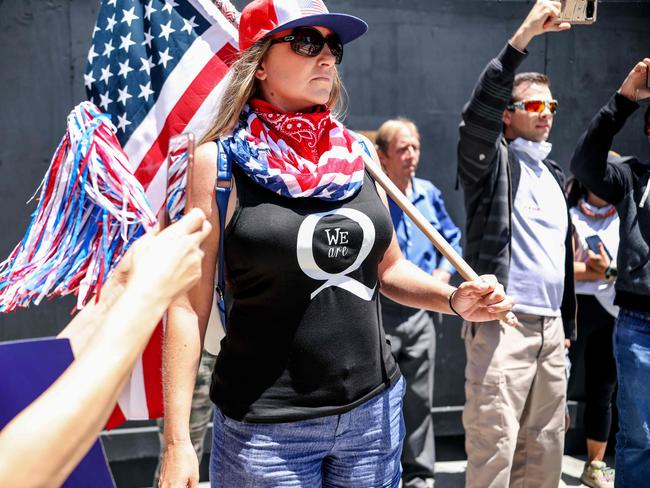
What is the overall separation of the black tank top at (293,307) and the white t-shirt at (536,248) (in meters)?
1.73

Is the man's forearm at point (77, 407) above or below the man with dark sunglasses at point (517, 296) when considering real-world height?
above

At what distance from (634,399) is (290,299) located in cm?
204

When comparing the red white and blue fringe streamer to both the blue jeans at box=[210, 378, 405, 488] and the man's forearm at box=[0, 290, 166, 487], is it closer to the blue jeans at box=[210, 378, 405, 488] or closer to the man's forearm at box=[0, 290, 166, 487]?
the blue jeans at box=[210, 378, 405, 488]

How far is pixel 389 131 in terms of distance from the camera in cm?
455

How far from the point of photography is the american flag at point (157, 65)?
3.04m

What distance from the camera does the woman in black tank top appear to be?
6.31 ft

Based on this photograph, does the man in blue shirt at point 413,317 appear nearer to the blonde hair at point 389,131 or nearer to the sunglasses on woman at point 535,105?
the blonde hair at point 389,131

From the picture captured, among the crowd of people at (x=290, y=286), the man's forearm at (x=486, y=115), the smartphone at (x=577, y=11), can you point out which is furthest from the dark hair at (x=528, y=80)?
the crowd of people at (x=290, y=286)

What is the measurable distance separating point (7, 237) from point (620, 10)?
14.1 ft

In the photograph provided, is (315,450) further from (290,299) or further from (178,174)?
(178,174)

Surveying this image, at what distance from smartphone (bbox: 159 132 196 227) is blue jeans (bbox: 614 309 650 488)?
250 centimetres

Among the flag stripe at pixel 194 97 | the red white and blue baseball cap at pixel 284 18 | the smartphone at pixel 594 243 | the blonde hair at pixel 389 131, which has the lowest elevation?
the smartphone at pixel 594 243

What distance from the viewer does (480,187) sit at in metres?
3.58

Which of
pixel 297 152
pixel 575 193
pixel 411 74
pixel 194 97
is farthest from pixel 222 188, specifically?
pixel 575 193
